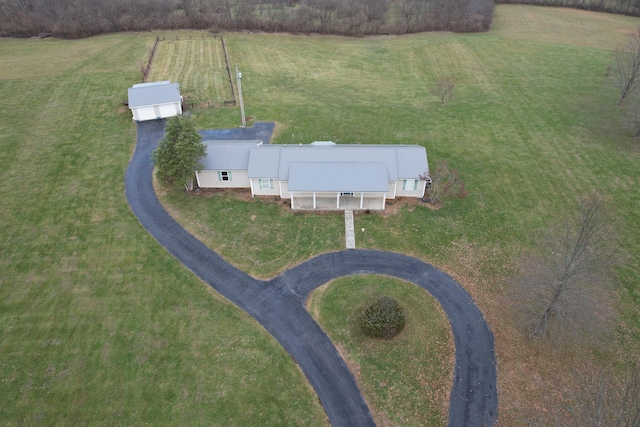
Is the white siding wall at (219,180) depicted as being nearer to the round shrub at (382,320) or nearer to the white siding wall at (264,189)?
the white siding wall at (264,189)

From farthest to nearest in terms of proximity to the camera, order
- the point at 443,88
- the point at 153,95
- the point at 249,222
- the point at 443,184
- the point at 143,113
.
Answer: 1. the point at 443,88
2. the point at 153,95
3. the point at 143,113
4. the point at 443,184
5. the point at 249,222

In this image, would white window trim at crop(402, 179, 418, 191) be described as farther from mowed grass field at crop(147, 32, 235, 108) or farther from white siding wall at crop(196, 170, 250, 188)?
mowed grass field at crop(147, 32, 235, 108)

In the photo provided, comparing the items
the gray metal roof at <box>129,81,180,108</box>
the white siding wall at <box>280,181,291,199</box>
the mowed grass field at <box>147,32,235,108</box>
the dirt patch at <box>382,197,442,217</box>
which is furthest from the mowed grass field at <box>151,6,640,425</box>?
the gray metal roof at <box>129,81,180,108</box>

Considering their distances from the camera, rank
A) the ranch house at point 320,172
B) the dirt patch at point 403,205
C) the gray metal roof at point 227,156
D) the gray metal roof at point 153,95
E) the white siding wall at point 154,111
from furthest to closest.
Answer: the white siding wall at point 154,111
the gray metal roof at point 153,95
the gray metal roof at point 227,156
the dirt patch at point 403,205
the ranch house at point 320,172

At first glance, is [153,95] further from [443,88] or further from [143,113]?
[443,88]

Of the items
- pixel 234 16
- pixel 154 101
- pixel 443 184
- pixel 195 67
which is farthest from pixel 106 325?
→ pixel 234 16

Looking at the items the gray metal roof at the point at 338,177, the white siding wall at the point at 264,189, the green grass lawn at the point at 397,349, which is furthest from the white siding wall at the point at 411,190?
the white siding wall at the point at 264,189

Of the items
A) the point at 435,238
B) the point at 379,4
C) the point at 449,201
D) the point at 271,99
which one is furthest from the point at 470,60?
the point at 435,238
